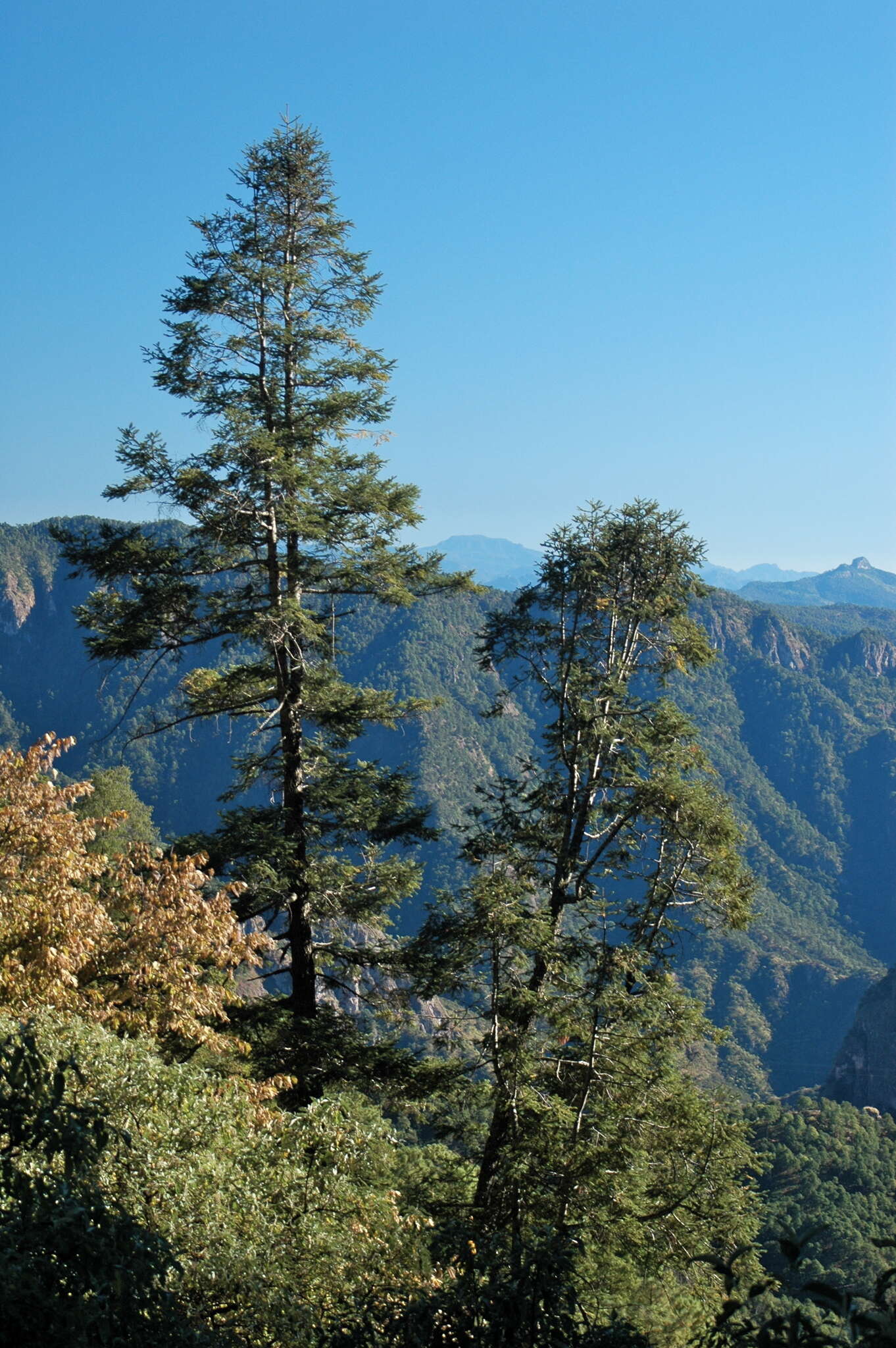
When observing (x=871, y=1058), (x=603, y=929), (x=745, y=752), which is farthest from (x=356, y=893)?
(x=745, y=752)

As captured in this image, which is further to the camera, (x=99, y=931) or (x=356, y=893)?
(x=356, y=893)

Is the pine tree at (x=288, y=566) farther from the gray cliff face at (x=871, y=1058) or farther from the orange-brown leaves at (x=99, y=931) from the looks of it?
the gray cliff face at (x=871, y=1058)

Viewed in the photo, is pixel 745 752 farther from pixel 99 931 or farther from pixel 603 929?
pixel 99 931

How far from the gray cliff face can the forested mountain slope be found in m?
9.40

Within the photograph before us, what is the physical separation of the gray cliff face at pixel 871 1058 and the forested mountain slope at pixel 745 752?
9.40m

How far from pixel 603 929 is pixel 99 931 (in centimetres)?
534

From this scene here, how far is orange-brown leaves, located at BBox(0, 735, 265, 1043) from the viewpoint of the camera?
902 centimetres

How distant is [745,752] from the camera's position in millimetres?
176125

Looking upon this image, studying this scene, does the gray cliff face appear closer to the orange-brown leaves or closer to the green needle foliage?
the green needle foliage

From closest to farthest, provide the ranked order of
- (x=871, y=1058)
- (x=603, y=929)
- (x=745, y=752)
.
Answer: (x=603, y=929), (x=871, y=1058), (x=745, y=752)

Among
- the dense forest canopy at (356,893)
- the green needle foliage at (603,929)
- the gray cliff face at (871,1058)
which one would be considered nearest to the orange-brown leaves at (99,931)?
the dense forest canopy at (356,893)

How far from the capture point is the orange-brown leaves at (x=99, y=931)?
9016mm

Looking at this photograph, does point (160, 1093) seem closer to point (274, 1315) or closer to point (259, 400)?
point (274, 1315)

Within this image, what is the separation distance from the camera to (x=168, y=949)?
965cm
